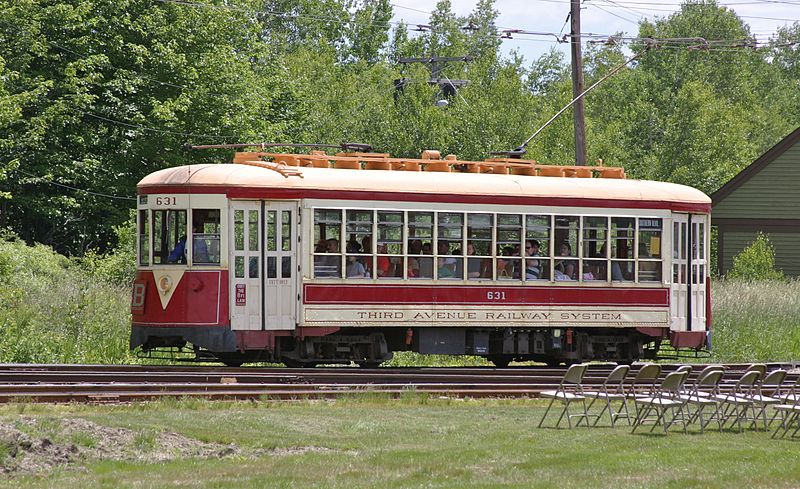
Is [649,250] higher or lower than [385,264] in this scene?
higher

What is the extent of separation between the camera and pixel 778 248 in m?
42.4

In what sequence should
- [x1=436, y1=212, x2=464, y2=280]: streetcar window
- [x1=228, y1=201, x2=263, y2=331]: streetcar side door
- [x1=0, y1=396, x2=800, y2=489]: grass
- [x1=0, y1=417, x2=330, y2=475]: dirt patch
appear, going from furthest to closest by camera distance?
[x1=436, y1=212, x2=464, y2=280]: streetcar window < [x1=228, y1=201, x2=263, y2=331]: streetcar side door < [x1=0, y1=417, x2=330, y2=475]: dirt patch < [x1=0, y1=396, x2=800, y2=489]: grass

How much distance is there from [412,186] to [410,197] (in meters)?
0.20

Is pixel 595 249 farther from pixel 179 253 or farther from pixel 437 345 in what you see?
pixel 179 253

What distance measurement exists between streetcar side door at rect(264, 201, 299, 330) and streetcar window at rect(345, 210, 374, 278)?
90 cm

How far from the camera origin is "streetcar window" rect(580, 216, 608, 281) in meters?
23.3

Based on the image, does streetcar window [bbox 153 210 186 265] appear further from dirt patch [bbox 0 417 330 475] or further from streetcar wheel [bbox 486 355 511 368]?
dirt patch [bbox 0 417 330 475]

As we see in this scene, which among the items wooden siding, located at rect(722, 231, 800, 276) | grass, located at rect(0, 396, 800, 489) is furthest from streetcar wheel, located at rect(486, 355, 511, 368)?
wooden siding, located at rect(722, 231, 800, 276)

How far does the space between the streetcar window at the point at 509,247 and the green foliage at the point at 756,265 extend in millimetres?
17244

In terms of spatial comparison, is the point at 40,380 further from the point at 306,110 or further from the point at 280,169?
the point at 306,110

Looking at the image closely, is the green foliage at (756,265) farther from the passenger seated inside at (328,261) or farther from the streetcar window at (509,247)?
the passenger seated inside at (328,261)

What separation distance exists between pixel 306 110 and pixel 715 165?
833 inches

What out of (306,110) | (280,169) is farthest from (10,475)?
(306,110)

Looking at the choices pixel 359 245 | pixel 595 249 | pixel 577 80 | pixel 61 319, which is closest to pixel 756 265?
pixel 577 80
